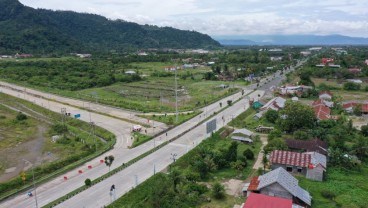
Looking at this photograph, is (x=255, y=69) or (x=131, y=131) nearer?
(x=131, y=131)

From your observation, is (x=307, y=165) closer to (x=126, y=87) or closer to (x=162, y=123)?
(x=162, y=123)

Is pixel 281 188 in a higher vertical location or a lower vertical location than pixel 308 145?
lower

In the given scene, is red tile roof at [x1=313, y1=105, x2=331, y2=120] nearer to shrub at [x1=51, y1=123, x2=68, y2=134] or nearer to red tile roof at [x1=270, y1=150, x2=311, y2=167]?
red tile roof at [x1=270, y1=150, x2=311, y2=167]

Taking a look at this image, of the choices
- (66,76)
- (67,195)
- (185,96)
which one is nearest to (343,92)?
(185,96)

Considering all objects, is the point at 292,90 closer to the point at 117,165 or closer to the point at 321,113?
the point at 321,113

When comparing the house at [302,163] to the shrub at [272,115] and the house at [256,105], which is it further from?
the house at [256,105]

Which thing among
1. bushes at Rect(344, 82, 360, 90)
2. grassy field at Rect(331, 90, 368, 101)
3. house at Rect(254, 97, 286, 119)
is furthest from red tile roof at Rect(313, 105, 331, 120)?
bushes at Rect(344, 82, 360, 90)

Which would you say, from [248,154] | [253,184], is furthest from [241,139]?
[253,184]
